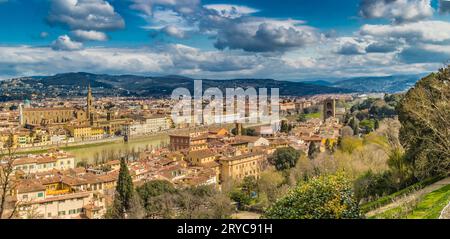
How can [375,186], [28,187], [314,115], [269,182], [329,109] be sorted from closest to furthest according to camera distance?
1. [375,186]
2. [28,187]
3. [269,182]
4. [329,109]
5. [314,115]

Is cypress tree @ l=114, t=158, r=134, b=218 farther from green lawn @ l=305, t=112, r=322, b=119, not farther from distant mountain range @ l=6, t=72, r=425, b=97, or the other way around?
green lawn @ l=305, t=112, r=322, b=119

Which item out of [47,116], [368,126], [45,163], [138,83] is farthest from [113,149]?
[368,126]

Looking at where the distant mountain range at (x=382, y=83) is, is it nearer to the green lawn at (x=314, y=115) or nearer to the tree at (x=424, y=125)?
the tree at (x=424, y=125)

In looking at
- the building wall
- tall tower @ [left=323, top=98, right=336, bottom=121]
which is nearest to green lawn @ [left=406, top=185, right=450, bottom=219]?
tall tower @ [left=323, top=98, right=336, bottom=121]

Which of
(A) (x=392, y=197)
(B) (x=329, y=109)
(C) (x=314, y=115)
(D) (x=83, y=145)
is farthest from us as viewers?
(C) (x=314, y=115)

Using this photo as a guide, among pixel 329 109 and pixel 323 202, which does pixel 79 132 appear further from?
pixel 323 202
